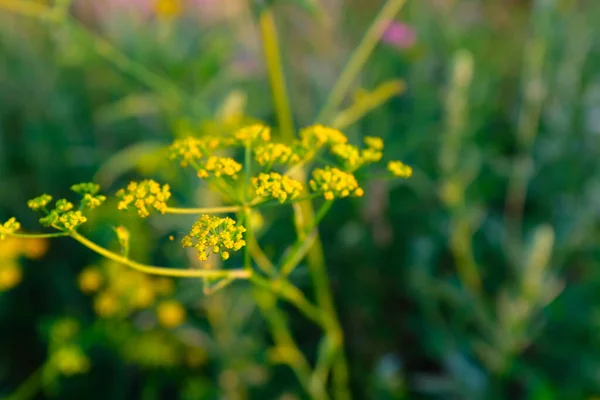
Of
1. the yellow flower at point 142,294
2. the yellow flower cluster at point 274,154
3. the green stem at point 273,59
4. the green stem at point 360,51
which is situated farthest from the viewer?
the yellow flower at point 142,294

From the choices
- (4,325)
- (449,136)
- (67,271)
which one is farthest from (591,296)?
(4,325)

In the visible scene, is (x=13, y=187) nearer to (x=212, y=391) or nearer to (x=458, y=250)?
(x=212, y=391)

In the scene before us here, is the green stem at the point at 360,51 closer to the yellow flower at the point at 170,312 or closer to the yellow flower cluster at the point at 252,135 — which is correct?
the yellow flower cluster at the point at 252,135

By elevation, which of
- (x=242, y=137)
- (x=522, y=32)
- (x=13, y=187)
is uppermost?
(x=522, y=32)

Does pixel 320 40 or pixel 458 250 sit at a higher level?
pixel 320 40

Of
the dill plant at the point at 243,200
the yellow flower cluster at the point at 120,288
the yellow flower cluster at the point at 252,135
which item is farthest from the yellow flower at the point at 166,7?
the yellow flower cluster at the point at 252,135
